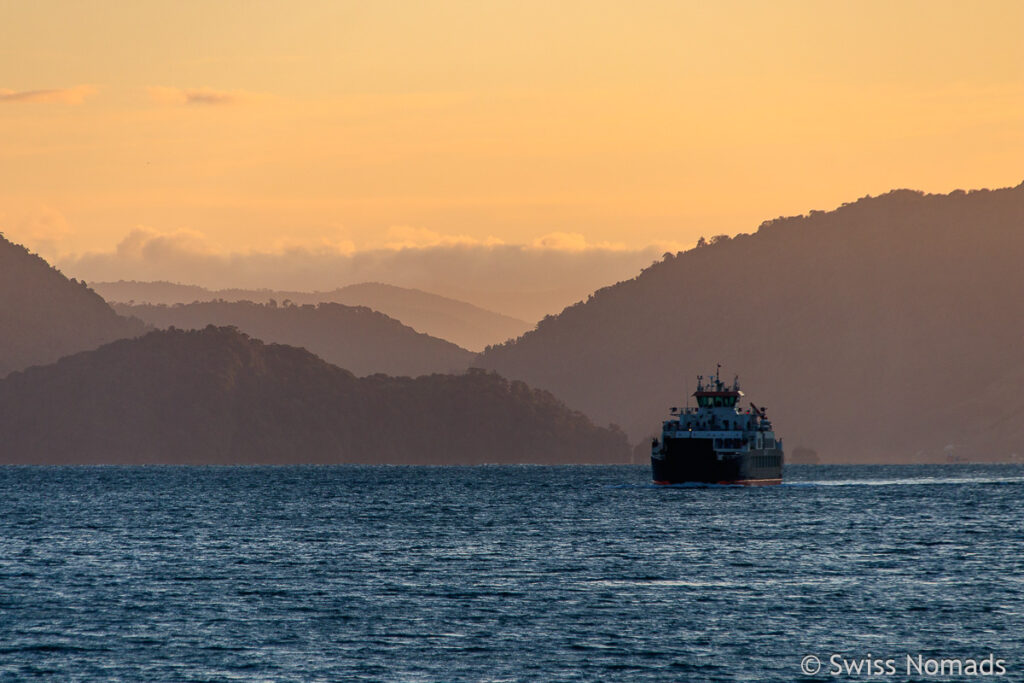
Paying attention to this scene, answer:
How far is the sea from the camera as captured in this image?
6375 cm

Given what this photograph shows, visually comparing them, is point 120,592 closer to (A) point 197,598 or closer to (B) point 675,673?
(A) point 197,598

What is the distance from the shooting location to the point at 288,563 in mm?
101312

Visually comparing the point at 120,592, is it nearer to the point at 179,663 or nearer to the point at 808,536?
the point at 179,663

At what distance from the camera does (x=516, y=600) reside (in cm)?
8150

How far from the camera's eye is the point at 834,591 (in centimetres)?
8506

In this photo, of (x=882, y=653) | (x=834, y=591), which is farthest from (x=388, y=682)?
(x=834, y=591)

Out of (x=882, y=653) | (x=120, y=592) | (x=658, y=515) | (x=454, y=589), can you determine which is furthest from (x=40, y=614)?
(x=658, y=515)

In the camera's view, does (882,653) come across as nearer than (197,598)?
Yes

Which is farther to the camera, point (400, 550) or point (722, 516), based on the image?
point (722, 516)

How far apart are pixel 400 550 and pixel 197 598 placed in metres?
28.9

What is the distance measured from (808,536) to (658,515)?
2762cm

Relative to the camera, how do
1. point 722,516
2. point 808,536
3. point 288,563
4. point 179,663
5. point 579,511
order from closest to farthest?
point 179,663 < point 288,563 < point 808,536 < point 722,516 < point 579,511

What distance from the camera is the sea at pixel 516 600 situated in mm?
63750

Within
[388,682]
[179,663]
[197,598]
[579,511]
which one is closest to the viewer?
[388,682]
